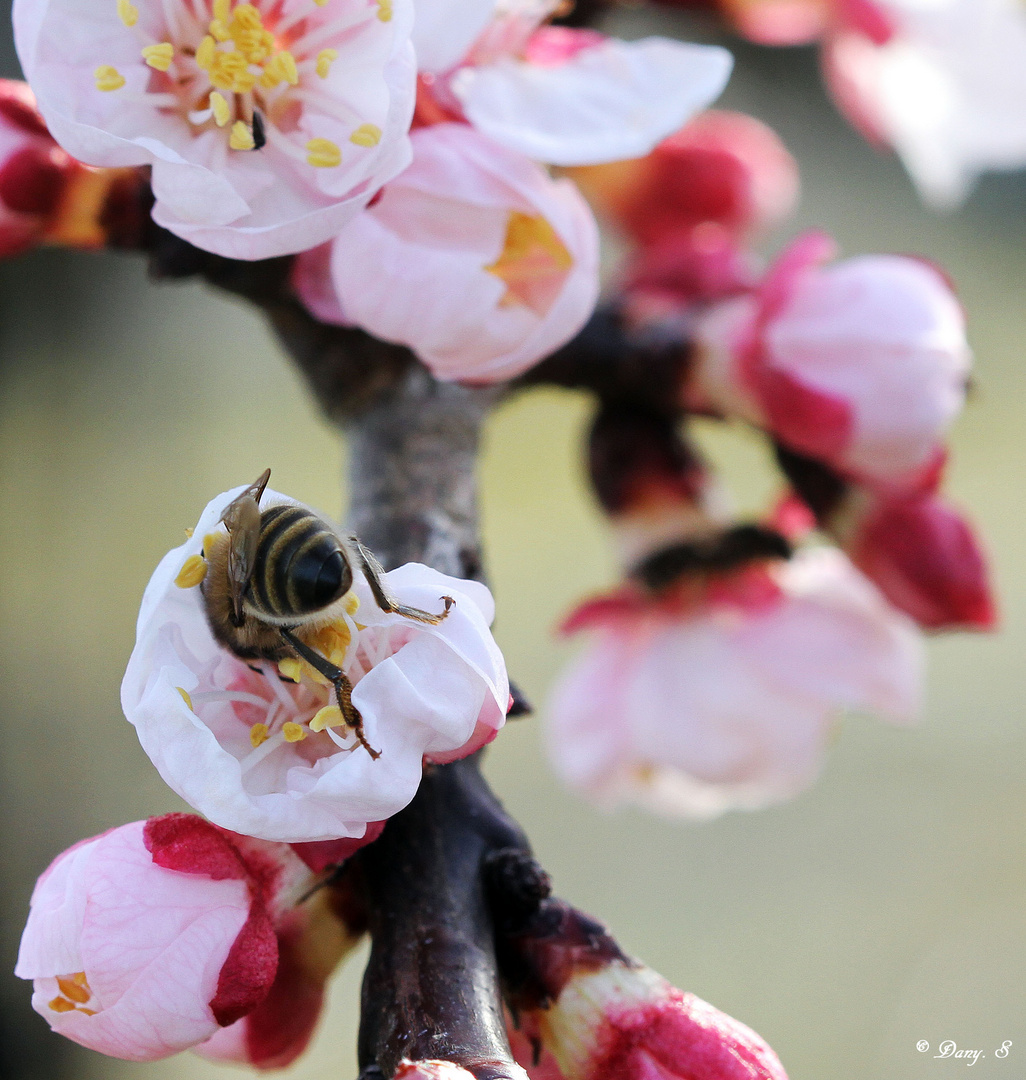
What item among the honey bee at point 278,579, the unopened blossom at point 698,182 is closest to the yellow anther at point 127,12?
the honey bee at point 278,579

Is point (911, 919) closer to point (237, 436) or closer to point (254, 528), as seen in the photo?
point (237, 436)

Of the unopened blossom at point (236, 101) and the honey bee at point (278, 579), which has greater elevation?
the unopened blossom at point (236, 101)

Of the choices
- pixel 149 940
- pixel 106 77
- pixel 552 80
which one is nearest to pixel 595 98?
pixel 552 80

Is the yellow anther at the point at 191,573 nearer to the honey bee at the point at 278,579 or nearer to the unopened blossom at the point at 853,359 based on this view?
the honey bee at the point at 278,579

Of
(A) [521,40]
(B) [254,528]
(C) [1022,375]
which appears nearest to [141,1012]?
(B) [254,528]

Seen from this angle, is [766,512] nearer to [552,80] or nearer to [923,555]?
[923,555]
